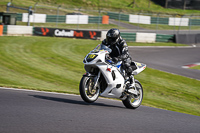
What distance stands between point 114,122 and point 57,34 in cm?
2564

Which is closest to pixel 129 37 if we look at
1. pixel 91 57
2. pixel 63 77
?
pixel 63 77

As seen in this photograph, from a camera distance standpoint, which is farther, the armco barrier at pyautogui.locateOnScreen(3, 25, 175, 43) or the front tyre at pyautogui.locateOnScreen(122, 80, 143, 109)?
the armco barrier at pyautogui.locateOnScreen(3, 25, 175, 43)

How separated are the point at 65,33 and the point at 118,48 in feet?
77.2

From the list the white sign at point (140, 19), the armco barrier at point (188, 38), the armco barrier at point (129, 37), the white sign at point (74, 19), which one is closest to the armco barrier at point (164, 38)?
the armco barrier at point (188, 38)

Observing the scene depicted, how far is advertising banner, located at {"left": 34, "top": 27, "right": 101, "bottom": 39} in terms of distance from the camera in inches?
1209

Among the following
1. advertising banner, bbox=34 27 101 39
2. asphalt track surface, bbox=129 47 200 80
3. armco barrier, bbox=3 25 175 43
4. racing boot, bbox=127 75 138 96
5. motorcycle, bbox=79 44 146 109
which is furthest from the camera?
advertising banner, bbox=34 27 101 39

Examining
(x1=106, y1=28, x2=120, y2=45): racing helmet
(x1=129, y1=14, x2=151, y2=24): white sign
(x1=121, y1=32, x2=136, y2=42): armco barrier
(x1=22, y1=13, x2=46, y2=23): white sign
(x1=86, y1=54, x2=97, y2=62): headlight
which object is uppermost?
(x1=129, y1=14, x2=151, y2=24): white sign

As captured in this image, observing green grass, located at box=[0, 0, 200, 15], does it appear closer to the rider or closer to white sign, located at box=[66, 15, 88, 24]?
white sign, located at box=[66, 15, 88, 24]

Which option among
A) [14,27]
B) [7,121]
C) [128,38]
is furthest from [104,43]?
[128,38]

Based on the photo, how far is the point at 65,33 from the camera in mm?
31391

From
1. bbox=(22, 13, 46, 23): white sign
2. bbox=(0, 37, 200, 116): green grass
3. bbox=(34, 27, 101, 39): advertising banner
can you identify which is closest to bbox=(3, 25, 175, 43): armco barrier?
bbox=(34, 27, 101, 39): advertising banner

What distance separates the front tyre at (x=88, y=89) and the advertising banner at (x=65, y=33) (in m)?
23.8

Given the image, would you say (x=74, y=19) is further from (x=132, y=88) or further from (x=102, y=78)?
(x=102, y=78)

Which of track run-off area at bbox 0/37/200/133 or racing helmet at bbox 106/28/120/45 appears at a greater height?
racing helmet at bbox 106/28/120/45
